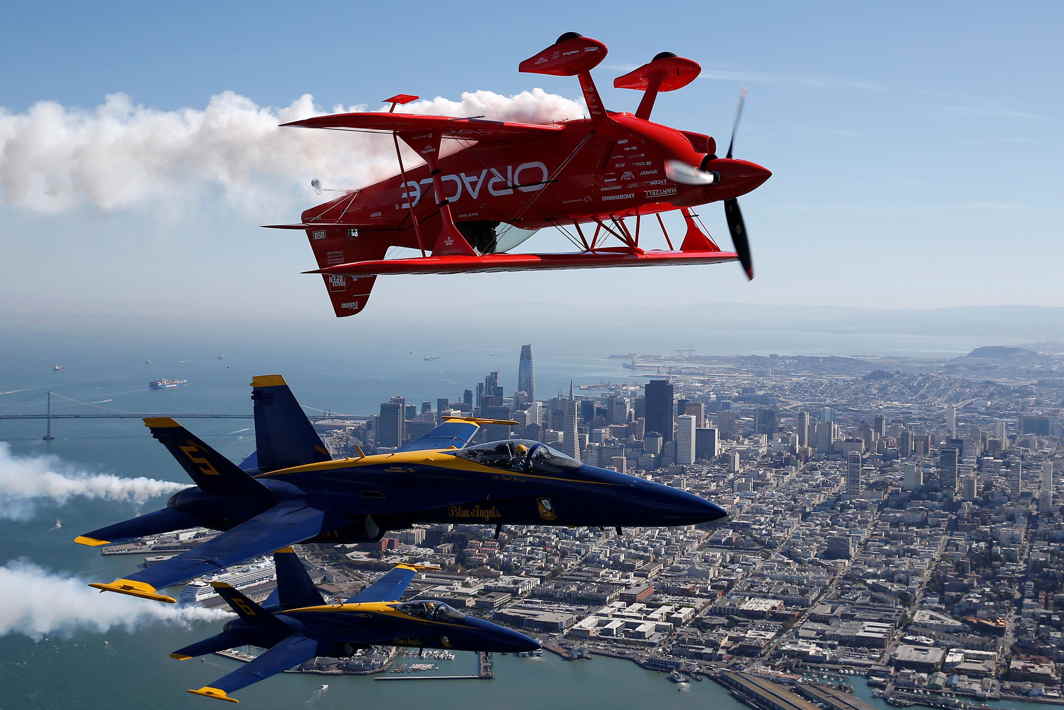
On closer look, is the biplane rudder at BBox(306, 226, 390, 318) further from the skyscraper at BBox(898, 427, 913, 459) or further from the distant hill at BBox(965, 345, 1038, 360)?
the distant hill at BBox(965, 345, 1038, 360)

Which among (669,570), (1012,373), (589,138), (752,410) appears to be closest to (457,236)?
(589,138)

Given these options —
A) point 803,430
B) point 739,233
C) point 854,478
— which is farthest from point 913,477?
point 739,233

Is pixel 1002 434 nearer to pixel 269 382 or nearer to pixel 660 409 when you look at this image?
pixel 660 409

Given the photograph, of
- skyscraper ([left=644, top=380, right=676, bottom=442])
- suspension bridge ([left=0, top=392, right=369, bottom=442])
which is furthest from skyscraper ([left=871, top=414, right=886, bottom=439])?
suspension bridge ([left=0, top=392, right=369, bottom=442])

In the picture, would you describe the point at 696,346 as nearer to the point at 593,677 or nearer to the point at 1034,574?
the point at 1034,574

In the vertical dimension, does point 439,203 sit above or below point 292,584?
above

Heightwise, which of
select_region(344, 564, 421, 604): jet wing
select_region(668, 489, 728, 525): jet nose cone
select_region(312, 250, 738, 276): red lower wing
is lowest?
select_region(344, 564, 421, 604): jet wing
